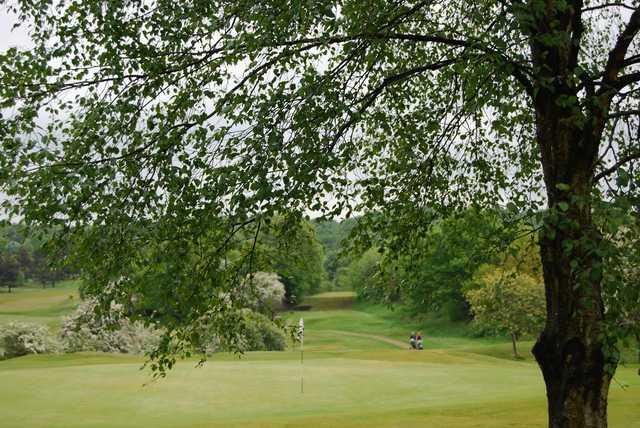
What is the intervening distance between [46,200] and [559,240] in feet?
18.7

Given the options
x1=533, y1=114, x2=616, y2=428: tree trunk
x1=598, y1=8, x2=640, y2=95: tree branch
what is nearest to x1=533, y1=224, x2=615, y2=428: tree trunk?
x1=533, y1=114, x2=616, y2=428: tree trunk

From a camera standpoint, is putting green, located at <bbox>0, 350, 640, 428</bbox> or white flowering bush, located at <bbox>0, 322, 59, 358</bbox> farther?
white flowering bush, located at <bbox>0, 322, 59, 358</bbox>

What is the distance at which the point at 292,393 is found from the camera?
22859mm

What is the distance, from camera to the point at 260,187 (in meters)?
6.70

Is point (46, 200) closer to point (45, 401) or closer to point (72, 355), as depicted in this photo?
point (45, 401)

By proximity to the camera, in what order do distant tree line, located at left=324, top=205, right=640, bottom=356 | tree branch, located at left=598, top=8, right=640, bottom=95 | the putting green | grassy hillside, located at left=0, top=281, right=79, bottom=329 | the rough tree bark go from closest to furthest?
distant tree line, located at left=324, top=205, right=640, bottom=356, the rough tree bark, tree branch, located at left=598, top=8, right=640, bottom=95, the putting green, grassy hillside, located at left=0, top=281, right=79, bottom=329

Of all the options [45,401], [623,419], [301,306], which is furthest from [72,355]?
[301,306]

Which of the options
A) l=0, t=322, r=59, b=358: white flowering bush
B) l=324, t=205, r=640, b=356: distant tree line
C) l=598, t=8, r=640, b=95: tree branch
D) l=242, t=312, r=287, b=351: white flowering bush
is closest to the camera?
l=324, t=205, r=640, b=356: distant tree line

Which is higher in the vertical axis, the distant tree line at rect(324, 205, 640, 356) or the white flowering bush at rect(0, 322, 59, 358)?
the distant tree line at rect(324, 205, 640, 356)

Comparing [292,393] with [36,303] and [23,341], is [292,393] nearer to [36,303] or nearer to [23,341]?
[23,341]

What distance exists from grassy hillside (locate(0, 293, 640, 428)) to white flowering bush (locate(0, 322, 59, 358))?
363 centimetres

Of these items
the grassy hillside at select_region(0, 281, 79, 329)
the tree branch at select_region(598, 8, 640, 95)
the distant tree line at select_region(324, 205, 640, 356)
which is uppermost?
the tree branch at select_region(598, 8, 640, 95)

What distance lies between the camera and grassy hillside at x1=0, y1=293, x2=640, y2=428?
16234 millimetres

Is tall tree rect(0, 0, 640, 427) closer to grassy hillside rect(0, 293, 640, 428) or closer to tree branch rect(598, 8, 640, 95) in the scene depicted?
Result: tree branch rect(598, 8, 640, 95)
